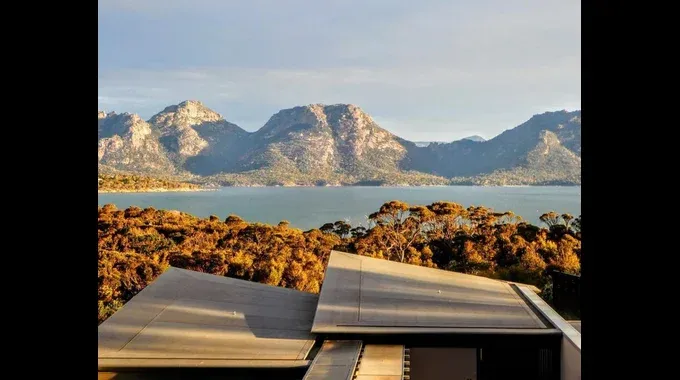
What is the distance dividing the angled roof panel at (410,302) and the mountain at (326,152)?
49389mm

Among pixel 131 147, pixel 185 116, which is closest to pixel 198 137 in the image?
pixel 185 116

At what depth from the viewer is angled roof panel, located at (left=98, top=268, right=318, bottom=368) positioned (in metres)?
5.41

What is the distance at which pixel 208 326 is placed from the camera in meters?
6.44

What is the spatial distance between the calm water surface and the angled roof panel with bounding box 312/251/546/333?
28.7 metres

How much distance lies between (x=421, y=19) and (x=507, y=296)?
5686 mm

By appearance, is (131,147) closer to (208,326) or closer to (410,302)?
(208,326)

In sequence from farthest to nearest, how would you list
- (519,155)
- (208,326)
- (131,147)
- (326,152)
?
(326,152), (519,155), (131,147), (208,326)

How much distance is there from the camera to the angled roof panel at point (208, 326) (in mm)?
5406

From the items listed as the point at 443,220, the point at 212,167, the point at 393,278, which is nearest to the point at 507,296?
the point at 393,278

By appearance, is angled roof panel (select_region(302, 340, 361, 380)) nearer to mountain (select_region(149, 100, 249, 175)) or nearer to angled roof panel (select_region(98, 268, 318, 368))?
angled roof panel (select_region(98, 268, 318, 368))

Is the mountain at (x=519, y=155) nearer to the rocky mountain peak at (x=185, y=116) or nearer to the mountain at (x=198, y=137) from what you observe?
the mountain at (x=198, y=137)

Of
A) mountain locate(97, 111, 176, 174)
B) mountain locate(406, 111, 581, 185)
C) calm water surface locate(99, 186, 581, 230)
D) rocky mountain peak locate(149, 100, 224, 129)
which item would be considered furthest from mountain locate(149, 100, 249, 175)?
mountain locate(406, 111, 581, 185)

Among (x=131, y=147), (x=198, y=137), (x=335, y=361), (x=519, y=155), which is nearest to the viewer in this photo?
(x=335, y=361)

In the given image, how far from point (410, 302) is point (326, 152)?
214ft
